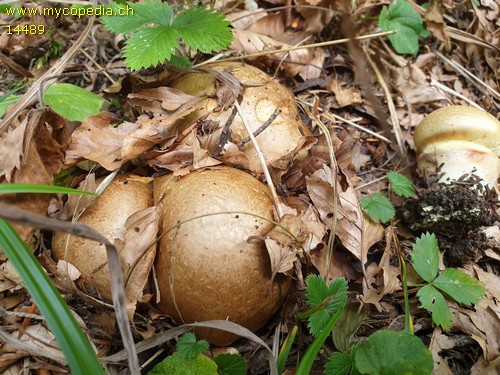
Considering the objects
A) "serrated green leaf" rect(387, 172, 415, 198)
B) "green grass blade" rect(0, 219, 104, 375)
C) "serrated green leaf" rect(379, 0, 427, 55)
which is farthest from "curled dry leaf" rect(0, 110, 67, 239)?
"serrated green leaf" rect(379, 0, 427, 55)

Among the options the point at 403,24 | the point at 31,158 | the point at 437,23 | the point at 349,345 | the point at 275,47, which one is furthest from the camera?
the point at 437,23

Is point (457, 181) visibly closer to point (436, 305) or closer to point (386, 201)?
point (386, 201)

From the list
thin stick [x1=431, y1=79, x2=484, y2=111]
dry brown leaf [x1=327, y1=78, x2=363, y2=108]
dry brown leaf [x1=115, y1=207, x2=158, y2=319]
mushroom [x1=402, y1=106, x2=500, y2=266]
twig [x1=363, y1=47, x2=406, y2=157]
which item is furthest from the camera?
thin stick [x1=431, y1=79, x2=484, y2=111]

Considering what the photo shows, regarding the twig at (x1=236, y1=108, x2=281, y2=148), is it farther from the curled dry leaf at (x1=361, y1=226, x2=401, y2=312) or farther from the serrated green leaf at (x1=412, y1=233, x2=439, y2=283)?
the serrated green leaf at (x1=412, y1=233, x2=439, y2=283)

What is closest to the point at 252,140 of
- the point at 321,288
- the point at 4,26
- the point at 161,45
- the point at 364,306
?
the point at 161,45

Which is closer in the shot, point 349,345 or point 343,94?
point 349,345

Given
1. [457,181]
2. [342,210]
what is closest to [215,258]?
[342,210]
